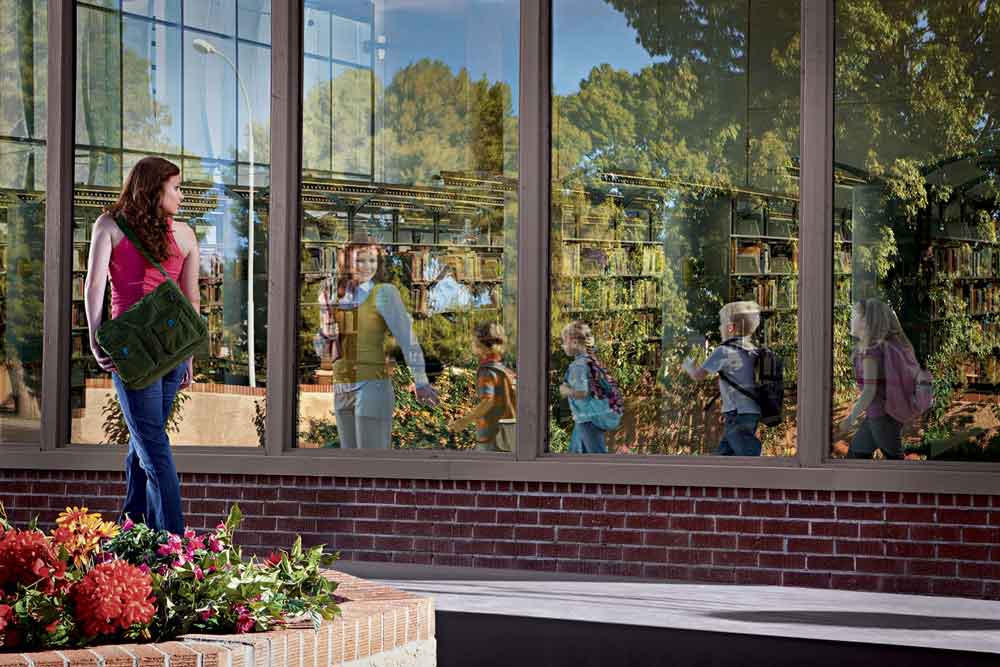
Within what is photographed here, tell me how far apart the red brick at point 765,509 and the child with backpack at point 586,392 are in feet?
3.08

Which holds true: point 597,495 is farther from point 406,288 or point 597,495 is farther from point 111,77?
point 111,77

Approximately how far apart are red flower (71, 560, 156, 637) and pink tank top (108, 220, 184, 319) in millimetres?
3140

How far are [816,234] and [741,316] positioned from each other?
0.63 metres

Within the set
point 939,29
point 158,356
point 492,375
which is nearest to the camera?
point 158,356

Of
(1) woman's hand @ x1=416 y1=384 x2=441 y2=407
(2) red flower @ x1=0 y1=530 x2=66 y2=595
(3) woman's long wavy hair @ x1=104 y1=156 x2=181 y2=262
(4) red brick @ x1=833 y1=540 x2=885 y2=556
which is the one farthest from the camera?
(1) woman's hand @ x1=416 y1=384 x2=441 y2=407

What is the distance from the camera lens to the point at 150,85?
364 inches

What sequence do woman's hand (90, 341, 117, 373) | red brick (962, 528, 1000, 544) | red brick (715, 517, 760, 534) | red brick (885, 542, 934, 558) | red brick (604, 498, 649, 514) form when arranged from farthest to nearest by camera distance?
red brick (604, 498, 649, 514), red brick (715, 517, 760, 534), red brick (885, 542, 934, 558), red brick (962, 528, 1000, 544), woman's hand (90, 341, 117, 373)

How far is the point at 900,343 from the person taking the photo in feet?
25.7

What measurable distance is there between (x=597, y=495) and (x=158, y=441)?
270 cm

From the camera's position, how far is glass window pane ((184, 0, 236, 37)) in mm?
9078

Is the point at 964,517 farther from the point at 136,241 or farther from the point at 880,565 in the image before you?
the point at 136,241

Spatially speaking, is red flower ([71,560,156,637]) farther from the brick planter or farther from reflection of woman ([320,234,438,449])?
reflection of woman ([320,234,438,449])

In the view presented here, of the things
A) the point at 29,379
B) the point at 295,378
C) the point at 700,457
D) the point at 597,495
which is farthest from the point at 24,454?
the point at 700,457

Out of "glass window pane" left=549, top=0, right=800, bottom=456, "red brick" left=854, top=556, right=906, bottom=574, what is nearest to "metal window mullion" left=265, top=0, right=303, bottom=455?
"glass window pane" left=549, top=0, right=800, bottom=456
